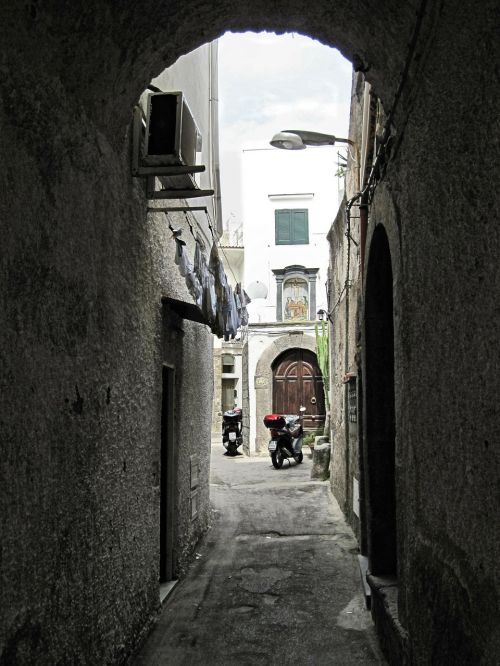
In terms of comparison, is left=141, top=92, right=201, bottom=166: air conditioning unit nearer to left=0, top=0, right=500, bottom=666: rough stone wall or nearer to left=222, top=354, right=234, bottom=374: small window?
left=0, top=0, right=500, bottom=666: rough stone wall

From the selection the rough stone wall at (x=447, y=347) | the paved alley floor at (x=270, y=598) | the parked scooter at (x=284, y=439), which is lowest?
the paved alley floor at (x=270, y=598)

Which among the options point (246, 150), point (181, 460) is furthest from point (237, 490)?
point (246, 150)

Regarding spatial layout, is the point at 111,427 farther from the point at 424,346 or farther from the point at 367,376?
the point at 367,376

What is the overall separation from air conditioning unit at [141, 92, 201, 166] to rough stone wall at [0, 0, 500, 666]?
265 millimetres

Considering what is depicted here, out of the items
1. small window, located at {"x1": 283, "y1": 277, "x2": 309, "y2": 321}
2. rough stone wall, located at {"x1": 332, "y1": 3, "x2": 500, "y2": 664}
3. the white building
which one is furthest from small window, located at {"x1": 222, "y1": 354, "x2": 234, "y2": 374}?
rough stone wall, located at {"x1": 332, "y1": 3, "x2": 500, "y2": 664}

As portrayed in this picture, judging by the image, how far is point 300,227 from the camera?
2069cm

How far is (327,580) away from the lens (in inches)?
245

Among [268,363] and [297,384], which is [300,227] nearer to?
[268,363]

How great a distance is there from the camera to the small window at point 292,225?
20.7 m

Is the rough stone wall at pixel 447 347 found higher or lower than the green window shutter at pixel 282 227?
lower

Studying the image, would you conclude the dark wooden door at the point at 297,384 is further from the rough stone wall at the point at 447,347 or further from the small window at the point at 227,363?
the rough stone wall at the point at 447,347

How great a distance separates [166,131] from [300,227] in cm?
1614

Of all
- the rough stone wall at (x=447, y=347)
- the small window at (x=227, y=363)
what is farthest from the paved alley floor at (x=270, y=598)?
the small window at (x=227, y=363)

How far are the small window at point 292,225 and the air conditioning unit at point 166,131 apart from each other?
15912 mm
